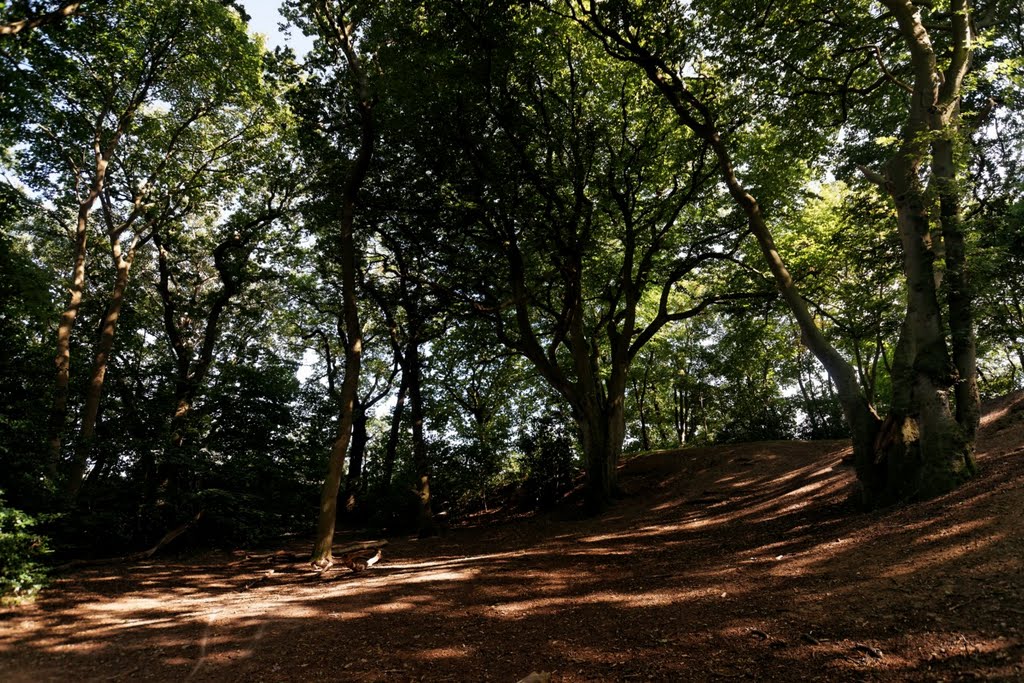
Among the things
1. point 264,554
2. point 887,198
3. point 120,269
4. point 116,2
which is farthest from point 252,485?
point 887,198

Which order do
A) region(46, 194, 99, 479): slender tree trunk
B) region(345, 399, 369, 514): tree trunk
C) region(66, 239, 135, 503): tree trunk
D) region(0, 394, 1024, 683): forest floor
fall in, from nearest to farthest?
region(0, 394, 1024, 683): forest floor < region(46, 194, 99, 479): slender tree trunk < region(66, 239, 135, 503): tree trunk < region(345, 399, 369, 514): tree trunk

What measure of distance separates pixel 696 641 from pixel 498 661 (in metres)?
1.75

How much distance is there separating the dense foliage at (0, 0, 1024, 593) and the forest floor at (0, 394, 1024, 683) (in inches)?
60.2

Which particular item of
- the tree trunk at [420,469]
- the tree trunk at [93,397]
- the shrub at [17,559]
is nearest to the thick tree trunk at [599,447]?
the tree trunk at [420,469]

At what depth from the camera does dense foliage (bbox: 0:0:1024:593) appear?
793 cm

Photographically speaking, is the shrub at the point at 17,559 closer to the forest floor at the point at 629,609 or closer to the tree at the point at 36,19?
the forest floor at the point at 629,609

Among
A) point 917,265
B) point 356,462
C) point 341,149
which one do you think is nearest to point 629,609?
point 917,265

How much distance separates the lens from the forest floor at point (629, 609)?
3.76 meters

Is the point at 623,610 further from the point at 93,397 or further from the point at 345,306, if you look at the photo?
the point at 93,397

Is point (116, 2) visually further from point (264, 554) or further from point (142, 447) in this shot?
point (264, 554)

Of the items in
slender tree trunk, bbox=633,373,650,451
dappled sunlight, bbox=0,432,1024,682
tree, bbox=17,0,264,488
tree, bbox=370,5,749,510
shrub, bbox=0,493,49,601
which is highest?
tree, bbox=17,0,264,488

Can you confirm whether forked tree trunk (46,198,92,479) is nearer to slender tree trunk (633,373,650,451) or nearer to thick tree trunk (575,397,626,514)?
thick tree trunk (575,397,626,514)

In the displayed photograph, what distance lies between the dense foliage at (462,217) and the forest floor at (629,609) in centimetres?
153

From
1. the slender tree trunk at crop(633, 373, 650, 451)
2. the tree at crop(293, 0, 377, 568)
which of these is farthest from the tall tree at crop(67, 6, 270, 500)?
the slender tree trunk at crop(633, 373, 650, 451)
